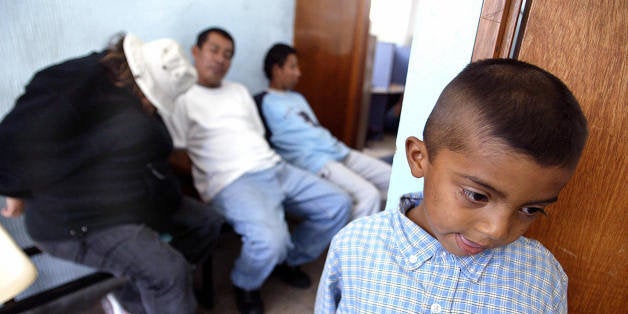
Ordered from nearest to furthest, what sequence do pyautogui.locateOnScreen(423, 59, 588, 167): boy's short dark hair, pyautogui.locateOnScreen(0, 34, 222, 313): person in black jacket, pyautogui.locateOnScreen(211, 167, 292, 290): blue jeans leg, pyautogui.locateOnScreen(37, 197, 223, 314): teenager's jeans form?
pyautogui.locateOnScreen(423, 59, 588, 167): boy's short dark hair
pyautogui.locateOnScreen(0, 34, 222, 313): person in black jacket
pyautogui.locateOnScreen(37, 197, 223, 314): teenager's jeans
pyautogui.locateOnScreen(211, 167, 292, 290): blue jeans leg

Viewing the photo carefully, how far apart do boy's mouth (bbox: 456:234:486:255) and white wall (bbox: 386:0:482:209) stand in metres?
0.26

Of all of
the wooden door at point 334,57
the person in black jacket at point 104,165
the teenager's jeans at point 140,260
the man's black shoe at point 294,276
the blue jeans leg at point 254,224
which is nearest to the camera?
the person in black jacket at point 104,165

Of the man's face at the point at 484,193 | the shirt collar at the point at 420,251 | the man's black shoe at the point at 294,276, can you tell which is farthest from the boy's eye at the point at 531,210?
the man's black shoe at the point at 294,276

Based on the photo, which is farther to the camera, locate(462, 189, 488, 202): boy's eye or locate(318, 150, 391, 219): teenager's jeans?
locate(318, 150, 391, 219): teenager's jeans

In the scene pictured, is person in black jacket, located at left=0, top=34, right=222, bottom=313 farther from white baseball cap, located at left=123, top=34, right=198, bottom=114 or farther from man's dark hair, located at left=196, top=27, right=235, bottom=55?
man's dark hair, located at left=196, top=27, right=235, bottom=55

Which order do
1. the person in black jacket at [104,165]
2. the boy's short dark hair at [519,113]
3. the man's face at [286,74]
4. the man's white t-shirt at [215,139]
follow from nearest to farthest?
the boy's short dark hair at [519,113]
the person in black jacket at [104,165]
the man's white t-shirt at [215,139]
the man's face at [286,74]

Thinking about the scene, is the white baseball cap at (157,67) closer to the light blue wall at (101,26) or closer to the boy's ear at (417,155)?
the light blue wall at (101,26)

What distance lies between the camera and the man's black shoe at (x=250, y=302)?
1.51 m

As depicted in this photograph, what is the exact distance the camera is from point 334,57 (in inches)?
86.7

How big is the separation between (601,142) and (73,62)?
1347 millimetres

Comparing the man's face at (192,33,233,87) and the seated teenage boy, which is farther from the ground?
the man's face at (192,33,233,87)

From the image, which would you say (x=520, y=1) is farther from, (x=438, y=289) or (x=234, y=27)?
(x=234, y=27)

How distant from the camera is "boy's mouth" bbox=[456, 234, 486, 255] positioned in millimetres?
513

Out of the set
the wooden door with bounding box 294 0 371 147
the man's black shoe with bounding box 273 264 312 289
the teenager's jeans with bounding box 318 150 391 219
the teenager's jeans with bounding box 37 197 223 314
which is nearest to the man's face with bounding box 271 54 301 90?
the wooden door with bounding box 294 0 371 147
